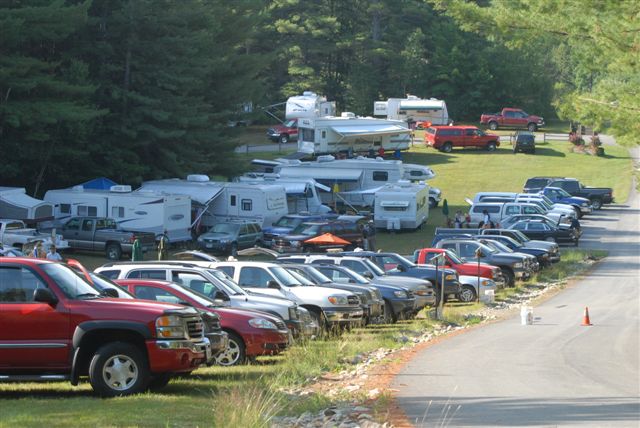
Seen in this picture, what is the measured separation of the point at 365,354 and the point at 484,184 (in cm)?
4582

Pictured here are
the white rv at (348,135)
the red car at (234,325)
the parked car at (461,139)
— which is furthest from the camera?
the parked car at (461,139)

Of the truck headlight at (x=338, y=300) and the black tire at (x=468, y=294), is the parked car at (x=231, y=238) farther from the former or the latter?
the truck headlight at (x=338, y=300)

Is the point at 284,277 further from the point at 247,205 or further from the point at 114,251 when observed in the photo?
the point at 247,205

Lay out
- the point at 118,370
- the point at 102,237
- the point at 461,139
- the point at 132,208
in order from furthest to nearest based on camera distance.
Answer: the point at 461,139, the point at 132,208, the point at 102,237, the point at 118,370

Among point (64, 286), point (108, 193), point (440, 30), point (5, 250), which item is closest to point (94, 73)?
point (108, 193)

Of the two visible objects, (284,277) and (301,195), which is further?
(301,195)

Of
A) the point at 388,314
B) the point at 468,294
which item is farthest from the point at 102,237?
the point at 388,314

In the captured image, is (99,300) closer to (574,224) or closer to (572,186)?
(574,224)

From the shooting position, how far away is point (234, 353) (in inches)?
602

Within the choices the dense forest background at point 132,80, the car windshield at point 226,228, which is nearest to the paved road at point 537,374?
the dense forest background at point 132,80

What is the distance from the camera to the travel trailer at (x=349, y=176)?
5269 cm

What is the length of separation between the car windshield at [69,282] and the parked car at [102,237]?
86.3ft

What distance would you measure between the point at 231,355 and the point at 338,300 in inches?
201

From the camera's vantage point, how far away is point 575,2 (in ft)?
61.8
